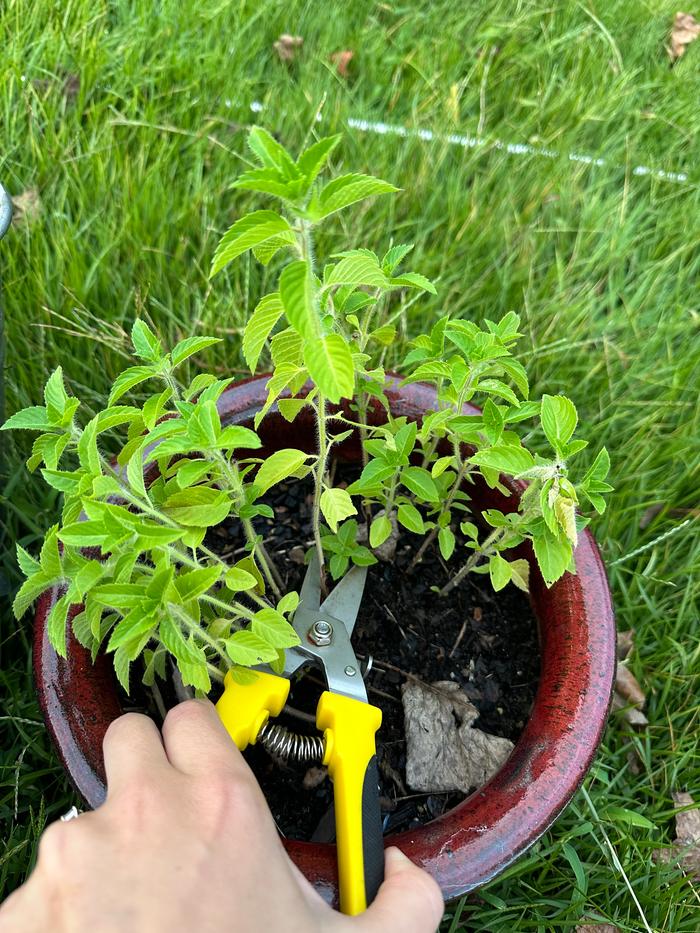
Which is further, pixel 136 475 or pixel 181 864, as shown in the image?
pixel 136 475

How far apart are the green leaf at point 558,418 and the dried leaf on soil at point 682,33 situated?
2208 mm

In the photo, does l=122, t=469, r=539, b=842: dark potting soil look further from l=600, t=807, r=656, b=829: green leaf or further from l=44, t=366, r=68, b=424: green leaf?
l=44, t=366, r=68, b=424: green leaf

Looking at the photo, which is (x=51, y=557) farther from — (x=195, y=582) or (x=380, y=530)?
(x=380, y=530)

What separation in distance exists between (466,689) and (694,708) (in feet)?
1.69

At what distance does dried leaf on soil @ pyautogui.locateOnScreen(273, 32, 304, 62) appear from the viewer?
2.40m

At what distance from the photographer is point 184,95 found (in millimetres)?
2217

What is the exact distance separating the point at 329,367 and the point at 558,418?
1.28 ft

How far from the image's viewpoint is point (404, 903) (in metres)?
0.91

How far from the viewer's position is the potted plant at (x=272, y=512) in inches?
35.3

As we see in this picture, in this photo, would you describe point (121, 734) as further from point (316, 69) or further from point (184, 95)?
point (316, 69)

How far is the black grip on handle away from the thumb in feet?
0.05

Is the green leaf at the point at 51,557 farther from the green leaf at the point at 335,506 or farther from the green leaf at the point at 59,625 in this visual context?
the green leaf at the point at 335,506

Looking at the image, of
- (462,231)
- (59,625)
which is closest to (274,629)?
(59,625)

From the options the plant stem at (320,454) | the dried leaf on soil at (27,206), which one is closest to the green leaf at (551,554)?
the plant stem at (320,454)
